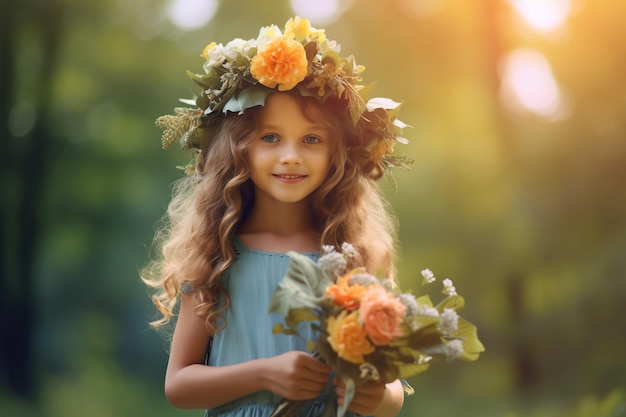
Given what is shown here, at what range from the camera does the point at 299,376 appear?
1.81 meters

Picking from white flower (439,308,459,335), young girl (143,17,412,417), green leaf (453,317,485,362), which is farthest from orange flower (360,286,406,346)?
young girl (143,17,412,417)

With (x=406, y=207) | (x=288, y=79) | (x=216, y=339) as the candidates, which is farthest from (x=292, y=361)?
(x=406, y=207)

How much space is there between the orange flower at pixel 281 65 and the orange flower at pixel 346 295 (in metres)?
0.60

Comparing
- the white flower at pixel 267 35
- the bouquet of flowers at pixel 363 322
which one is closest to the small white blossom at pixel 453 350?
the bouquet of flowers at pixel 363 322

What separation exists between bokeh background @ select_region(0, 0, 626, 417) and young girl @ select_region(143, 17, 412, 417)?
3293mm

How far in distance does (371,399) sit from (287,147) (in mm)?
644

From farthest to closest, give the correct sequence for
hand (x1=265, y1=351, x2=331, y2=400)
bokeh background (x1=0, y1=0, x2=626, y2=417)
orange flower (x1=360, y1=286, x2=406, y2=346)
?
bokeh background (x1=0, y1=0, x2=626, y2=417) < hand (x1=265, y1=351, x2=331, y2=400) < orange flower (x1=360, y1=286, x2=406, y2=346)

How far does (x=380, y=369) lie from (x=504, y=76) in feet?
14.3

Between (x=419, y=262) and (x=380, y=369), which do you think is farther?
(x=419, y=262)

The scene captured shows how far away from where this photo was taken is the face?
206 cm

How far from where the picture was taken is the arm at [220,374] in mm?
1814

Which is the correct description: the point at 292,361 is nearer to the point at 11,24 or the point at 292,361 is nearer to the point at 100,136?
the point at 100,136

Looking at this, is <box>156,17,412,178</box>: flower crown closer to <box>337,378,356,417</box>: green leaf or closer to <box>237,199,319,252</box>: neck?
<box>237,199,319,252</box>: neck

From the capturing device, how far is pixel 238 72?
211 centimetres
